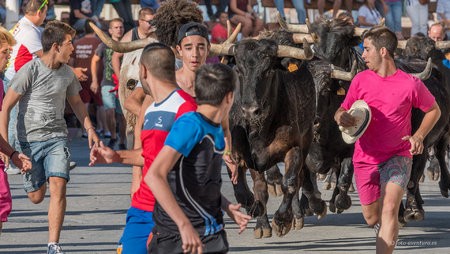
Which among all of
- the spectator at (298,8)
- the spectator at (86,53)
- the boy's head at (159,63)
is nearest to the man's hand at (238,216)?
the boy's head at (159,63)

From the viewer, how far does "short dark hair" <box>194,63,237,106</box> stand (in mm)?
6453

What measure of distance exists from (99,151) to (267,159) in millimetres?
4906

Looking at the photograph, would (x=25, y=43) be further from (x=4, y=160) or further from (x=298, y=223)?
(x=4, y=160)

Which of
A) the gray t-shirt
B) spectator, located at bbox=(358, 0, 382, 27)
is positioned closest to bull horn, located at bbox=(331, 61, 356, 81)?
the gray t-shirt

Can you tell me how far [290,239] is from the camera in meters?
11.5

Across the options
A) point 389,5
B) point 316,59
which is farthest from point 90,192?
point 389,5

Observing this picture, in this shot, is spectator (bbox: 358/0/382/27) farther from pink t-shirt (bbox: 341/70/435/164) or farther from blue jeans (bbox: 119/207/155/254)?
blue jeans (bbox: 119/207/155/254)

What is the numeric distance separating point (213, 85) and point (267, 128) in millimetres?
5240

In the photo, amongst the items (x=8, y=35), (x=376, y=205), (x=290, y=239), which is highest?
(x=8, y=35)

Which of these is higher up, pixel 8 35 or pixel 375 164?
pixel 8 35

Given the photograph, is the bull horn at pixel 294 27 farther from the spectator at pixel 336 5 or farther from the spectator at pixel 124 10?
the spectator at pixel 336 5

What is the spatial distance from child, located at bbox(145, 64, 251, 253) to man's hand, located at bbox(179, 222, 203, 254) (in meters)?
0.18

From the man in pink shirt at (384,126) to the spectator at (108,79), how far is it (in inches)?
423

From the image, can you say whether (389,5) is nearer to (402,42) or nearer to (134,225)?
(402,42)
